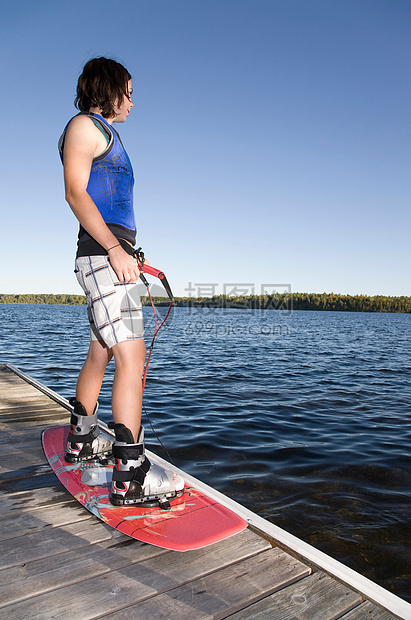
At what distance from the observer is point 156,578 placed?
1773 mm

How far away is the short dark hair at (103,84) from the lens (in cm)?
240

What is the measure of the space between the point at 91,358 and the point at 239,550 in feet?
4.80

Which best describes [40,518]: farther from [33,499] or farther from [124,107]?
[124,107]

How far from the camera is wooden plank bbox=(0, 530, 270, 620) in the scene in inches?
61.8

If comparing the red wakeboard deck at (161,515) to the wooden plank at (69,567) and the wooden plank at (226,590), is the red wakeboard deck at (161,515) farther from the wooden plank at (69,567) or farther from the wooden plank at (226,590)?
the wooden plank at (226,590)

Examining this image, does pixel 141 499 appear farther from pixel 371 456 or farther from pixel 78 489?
pixel 371 456

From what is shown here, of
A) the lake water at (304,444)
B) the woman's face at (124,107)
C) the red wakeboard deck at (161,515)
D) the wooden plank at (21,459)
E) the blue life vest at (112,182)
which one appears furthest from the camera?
the lake water at (304,444)

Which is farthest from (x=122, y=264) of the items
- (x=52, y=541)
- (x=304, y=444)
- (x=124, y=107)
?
(x=304, y=444)

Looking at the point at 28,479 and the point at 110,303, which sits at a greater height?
the point at 110,303

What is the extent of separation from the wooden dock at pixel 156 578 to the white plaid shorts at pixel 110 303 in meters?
1.04

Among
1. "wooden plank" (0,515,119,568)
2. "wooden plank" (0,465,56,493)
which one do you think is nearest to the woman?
"wooden plank" (0,515,119,568)

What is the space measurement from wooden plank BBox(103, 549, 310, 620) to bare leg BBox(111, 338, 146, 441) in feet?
2.69

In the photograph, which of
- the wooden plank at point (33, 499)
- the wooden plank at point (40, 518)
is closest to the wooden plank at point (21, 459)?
the wooden plank at point (33, 499)

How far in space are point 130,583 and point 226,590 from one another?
41 centimetres
